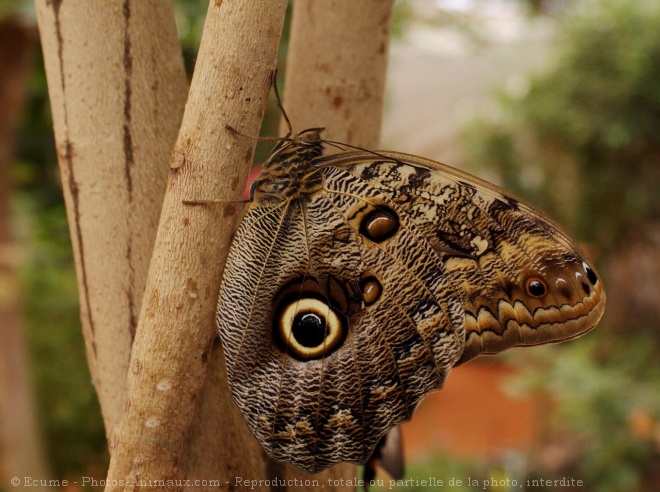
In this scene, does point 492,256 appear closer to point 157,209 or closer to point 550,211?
point 157,209

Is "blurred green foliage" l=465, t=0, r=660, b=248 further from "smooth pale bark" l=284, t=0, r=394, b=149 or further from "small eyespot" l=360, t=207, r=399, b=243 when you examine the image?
"small eyespot" l=360, t=207, r=399, b=243

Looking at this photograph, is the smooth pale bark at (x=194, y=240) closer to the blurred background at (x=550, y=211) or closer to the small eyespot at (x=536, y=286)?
the small eyespot at (x=536, y=286)

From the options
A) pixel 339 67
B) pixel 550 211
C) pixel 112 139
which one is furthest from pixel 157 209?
pixel 550 211

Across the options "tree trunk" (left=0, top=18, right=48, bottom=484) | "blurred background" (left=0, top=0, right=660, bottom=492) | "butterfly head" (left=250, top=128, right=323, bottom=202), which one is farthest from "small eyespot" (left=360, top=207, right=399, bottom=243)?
"tree trunk" (left=0, top=18, right=48, bottom=484)

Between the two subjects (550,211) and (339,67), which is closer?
(339,67)

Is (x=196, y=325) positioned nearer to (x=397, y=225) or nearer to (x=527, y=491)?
(x=397, y=225)

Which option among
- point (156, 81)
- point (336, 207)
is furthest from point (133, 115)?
point (336, 207)

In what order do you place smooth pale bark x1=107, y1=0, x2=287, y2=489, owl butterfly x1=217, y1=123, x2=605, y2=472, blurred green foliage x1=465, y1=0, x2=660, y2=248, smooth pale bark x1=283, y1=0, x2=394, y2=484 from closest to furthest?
smooth pale bark x1=107, y1=0, x2=287, y2=489
owl butterfly x1=217, y1=123, x2=605, y2=472
smooth pale bark x1=283, y1=0, x2=394, y2=484
blurred green foliage x1=465, y1=0, x2=660, y2=248

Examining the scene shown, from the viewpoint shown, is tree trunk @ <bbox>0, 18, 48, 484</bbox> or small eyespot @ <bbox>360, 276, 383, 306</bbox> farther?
tree trunk @ <bbox>0, 18, 48, 484</bbox>
